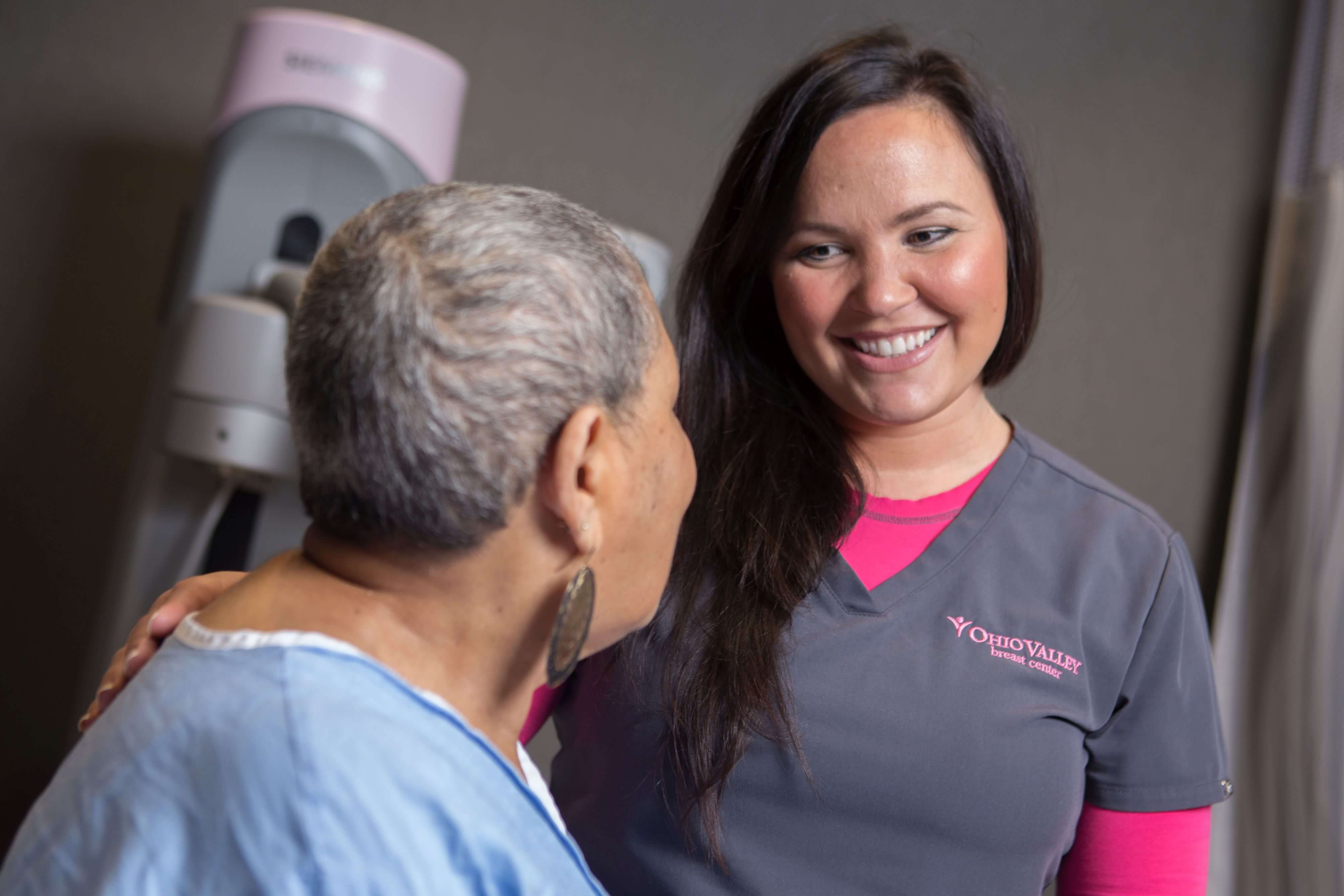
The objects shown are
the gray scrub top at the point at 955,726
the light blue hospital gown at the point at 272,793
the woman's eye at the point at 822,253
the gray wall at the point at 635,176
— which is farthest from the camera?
the gray wall at the point at 635,176

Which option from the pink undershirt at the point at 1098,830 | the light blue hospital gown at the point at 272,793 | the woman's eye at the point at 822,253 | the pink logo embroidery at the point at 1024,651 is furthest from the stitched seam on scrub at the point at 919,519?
the light blue hospital gown at the point at 272,793

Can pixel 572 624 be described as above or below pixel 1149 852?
above

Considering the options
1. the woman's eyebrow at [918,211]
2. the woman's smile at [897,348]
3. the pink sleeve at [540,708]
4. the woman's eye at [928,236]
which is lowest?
the pink sleeve at [540,708]

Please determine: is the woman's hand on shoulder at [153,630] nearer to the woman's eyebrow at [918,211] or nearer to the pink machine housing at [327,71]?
the woman's eyebrow at [918,211]

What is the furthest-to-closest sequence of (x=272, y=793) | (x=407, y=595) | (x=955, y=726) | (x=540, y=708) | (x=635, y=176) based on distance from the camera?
(x=635, y=176) < (x=540, y=708) < (x=955, y=726) < (x=407, y=595) < (x=272, y=793)

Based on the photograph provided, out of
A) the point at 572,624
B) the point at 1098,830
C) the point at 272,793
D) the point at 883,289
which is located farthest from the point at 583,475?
the point at 1098,830

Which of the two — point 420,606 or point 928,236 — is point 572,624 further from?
point 928,236

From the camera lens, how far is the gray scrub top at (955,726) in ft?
2.92

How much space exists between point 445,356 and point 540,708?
53 cm

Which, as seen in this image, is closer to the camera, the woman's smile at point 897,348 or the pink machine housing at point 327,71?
the woman's smile at point 897,348

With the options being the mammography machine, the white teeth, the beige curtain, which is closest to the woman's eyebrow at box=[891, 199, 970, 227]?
the white teeth

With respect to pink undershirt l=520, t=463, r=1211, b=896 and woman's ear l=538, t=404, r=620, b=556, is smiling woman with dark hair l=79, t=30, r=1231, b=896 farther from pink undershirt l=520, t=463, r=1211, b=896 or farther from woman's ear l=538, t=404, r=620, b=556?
woman's ear l=538, t=404, r=620, b=556

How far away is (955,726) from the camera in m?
0.90

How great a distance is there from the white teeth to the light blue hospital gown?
0.57 meters
